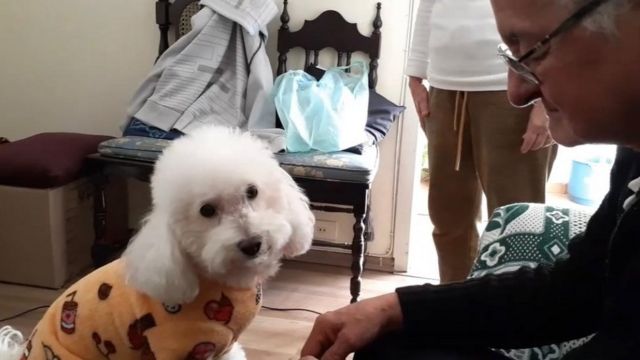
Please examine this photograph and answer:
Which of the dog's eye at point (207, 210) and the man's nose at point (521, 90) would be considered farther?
the dog's eye at point (207, 210)

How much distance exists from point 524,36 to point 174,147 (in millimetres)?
774

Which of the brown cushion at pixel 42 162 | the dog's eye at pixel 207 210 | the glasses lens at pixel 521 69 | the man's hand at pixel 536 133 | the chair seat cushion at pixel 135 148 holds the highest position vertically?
the glasses lens at pixel 521 69

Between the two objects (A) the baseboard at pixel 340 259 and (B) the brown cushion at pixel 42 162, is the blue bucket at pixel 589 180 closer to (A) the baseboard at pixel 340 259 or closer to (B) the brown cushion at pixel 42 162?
(A) the baseboard at pixel 340 259

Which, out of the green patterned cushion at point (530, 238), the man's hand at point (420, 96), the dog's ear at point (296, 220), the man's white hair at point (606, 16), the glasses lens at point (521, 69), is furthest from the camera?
the man's hand at point (420, 96)

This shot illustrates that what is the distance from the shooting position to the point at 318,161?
1.90 metres

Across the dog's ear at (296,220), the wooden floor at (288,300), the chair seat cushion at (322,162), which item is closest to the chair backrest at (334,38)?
the chair seat cushion at (322,162)

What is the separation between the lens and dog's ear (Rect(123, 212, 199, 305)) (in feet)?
3.62

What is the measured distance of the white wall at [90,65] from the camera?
2428 millimetres

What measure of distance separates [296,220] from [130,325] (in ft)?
1.27

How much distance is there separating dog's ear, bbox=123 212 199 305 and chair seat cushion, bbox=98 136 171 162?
Result: 0.85 m

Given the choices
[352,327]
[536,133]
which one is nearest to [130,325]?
Result: [352,327]

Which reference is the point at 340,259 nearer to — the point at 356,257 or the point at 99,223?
the point at 356,257

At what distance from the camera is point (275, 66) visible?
8.05 feet

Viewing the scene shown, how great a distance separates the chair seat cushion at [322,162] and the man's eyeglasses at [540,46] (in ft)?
3.75
